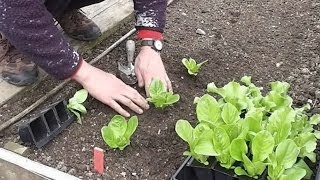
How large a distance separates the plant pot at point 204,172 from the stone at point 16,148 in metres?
0.58

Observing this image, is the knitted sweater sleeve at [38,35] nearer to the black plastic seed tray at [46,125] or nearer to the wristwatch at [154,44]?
the black plastic seed tray at [46,125]

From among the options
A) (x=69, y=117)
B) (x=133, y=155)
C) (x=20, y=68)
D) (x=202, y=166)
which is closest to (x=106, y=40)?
(x=20, y=68)

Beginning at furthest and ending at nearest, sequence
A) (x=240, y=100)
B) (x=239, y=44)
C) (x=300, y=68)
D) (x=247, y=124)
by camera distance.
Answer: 1. (x=239, y=44)
2. (x=300, y=68)
3. (x=240, y=100)
4. (x=247, y=124)

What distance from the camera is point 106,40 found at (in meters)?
2.70

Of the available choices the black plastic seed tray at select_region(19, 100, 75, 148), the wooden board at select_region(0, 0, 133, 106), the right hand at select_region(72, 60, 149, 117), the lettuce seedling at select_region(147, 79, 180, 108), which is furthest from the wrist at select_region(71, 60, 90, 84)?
the wooden board at select_region(0, 0, 133, 106)

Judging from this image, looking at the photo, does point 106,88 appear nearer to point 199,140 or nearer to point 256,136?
point 199,140

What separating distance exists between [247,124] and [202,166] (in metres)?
0.18

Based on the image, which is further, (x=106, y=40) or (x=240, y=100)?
(x=106, y=40)

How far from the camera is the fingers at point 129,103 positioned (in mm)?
2084

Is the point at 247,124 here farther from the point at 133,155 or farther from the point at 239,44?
the point at 239,44

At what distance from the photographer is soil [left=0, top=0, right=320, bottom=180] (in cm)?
200

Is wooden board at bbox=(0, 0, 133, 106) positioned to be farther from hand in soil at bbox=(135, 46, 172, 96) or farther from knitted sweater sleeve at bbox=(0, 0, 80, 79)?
knitted sweater sleeve at bbox=(0, 0, 80, 79)

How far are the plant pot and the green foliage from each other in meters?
0.02

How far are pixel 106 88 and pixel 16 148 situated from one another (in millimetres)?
371
